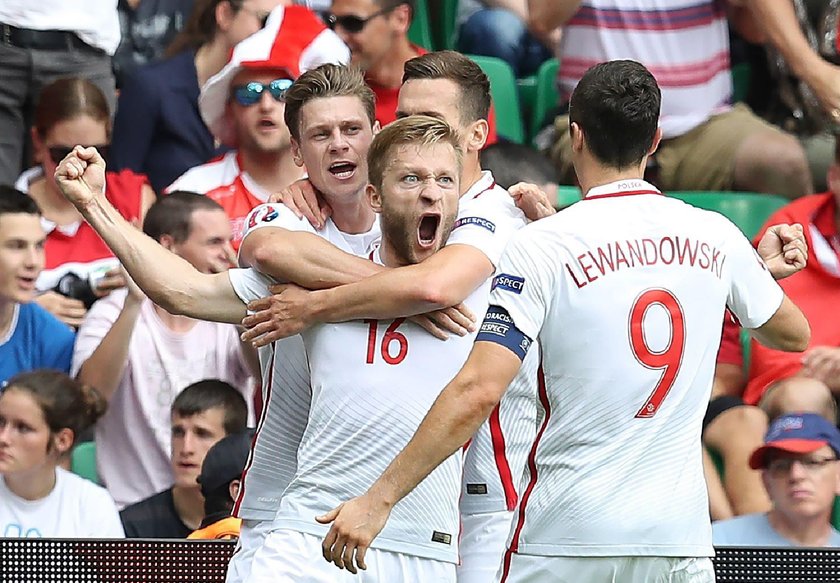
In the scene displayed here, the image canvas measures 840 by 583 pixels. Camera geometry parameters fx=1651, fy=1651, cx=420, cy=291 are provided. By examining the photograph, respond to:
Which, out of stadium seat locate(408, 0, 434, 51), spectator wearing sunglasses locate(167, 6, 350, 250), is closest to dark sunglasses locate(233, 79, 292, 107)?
spectator wearing sunglasses locate(167, 6, 350, 250)

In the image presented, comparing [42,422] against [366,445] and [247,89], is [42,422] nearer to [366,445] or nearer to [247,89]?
[247,89]

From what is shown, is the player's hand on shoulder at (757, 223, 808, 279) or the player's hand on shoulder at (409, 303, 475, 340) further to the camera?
the player's hand on shoulder at (757, 223, 808, 279)

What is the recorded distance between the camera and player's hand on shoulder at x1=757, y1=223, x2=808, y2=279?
415cm

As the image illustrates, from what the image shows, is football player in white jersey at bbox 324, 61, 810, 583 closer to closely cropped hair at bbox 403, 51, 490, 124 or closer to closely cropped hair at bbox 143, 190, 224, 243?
closely cropped hair at bbox 403, 51, 490, 124

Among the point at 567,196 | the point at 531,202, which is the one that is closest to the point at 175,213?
the point at 567,196

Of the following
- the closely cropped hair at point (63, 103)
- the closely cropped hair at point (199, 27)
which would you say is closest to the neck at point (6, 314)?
the closely cropped hair at point (63, 103)

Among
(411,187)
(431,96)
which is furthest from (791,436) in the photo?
(411,187)

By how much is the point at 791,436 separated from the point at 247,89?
8.62 feet

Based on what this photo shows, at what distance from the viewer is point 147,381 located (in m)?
6.39

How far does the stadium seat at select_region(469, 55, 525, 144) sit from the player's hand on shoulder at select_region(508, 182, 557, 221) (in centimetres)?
372

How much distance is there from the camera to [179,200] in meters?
6.36

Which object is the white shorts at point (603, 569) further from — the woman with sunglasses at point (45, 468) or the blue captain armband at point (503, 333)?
the woman with sunglasses at point (45, 468)

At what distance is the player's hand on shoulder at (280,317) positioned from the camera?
3961 mm

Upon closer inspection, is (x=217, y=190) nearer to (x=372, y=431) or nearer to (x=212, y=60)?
(x=212, y=60)
